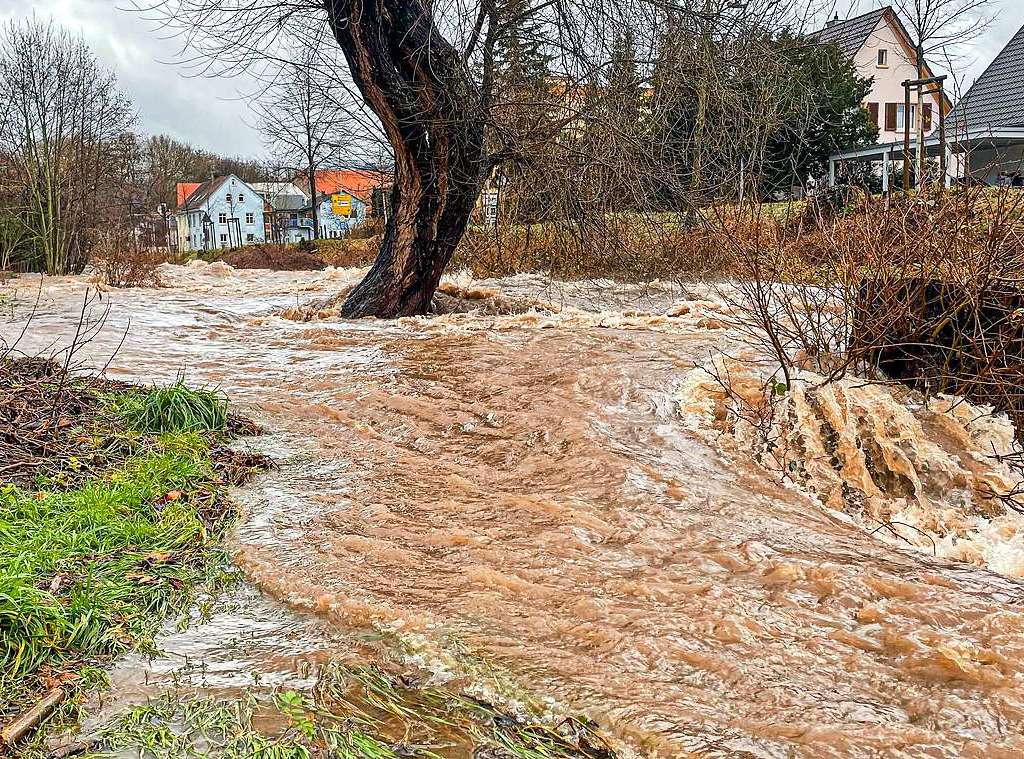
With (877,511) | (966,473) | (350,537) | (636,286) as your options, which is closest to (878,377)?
(966,473)

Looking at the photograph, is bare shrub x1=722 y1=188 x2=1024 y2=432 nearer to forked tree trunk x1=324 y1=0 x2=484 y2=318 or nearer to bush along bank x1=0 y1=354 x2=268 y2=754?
bush along bank x1=0 y1=354 x2=268 y2=754

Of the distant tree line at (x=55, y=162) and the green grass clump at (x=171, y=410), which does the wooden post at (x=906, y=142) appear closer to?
the green grass clump at (x=171, y=410)

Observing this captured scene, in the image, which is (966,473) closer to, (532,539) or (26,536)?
(532,539)

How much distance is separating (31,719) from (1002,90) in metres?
36.6

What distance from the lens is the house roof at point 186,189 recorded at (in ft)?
270

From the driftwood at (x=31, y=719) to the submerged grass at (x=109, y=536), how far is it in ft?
0.21

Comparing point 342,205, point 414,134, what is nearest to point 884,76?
point 342,205

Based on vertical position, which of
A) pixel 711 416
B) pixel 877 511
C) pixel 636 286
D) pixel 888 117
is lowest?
pixel 877 511

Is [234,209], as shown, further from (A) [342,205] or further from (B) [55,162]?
(B) [55,162]

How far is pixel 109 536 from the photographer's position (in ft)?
15.0

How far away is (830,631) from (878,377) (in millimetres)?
4173

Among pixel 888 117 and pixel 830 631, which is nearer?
pixel 830 631

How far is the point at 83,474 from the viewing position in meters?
5.34

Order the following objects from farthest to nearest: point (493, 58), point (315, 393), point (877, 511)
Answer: point (493, 58) < point (315, 393) < point (877, 511)
